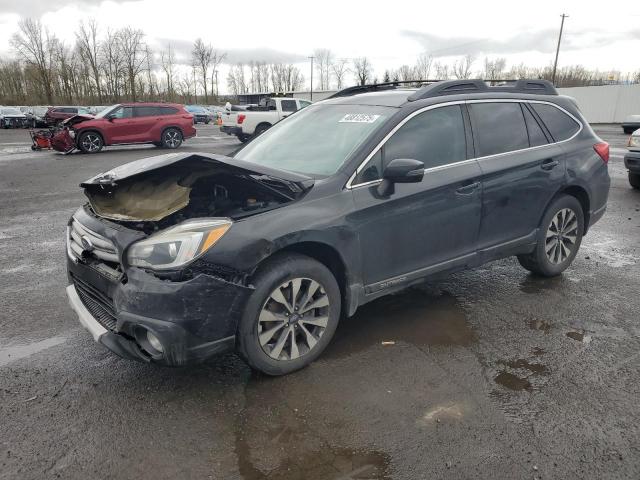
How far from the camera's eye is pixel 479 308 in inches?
166

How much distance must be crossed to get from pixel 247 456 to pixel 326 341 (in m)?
1.04

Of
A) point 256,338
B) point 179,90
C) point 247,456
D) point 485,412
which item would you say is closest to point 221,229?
point 256,338

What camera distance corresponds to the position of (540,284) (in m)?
4.79

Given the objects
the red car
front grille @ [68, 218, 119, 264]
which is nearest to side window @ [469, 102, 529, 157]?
front grille @ [68, 218, 119, 264]

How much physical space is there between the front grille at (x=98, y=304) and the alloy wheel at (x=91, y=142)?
16009 mm

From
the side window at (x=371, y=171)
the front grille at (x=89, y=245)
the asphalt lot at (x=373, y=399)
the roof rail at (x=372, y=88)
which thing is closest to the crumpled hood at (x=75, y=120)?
the asphalt lot at (x=373, y=399)

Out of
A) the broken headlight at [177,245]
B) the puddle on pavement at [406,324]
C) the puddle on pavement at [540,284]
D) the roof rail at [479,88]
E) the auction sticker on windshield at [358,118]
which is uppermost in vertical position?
the roof rail at [479,88]

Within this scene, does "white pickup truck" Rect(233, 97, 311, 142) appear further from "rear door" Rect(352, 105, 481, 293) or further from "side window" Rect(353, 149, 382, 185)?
"side window" Rect(353, 149, 382, 185)

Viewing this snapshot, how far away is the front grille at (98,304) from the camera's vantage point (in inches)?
113

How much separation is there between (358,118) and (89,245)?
2148 mm

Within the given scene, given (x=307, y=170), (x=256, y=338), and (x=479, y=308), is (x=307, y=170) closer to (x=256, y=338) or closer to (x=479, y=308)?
(x=256, y=338)

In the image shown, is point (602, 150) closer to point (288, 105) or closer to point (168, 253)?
point (168, 253)

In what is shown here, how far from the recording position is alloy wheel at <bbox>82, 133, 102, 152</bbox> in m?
17.3

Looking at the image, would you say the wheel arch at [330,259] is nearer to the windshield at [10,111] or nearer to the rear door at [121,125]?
the rear door at [121,125]
